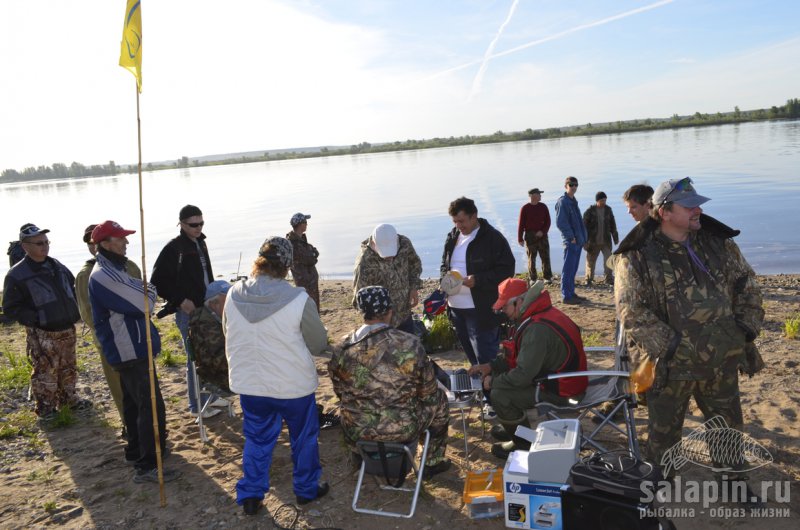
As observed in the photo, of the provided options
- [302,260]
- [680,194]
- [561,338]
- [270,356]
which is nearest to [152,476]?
[270,356]

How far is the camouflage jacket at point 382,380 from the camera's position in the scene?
326cm

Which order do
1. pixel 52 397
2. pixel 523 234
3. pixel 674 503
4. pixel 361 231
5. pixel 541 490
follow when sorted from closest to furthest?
pixel 541 490 < pixel 674 503 < pixel 52 397 < pixel 523 234 < pixel 361 231

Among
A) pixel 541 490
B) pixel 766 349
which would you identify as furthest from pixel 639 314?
pixel 766 349

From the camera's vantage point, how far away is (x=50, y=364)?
5445 mm

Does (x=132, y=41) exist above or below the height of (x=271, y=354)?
above

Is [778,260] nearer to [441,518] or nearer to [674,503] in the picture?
[674,503]

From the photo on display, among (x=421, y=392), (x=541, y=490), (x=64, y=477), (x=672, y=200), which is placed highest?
(x=672, y=200)

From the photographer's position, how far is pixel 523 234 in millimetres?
10406

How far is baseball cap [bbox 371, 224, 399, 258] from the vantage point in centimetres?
487

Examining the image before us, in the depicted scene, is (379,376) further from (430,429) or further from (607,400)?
(607,400)

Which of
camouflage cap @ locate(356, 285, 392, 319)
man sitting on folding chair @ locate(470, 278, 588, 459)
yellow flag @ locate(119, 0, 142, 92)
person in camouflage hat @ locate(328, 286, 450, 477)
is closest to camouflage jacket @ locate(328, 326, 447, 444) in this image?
person in camouflage hat @ locate(328, 286, 450, 477)

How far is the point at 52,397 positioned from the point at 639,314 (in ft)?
17.8

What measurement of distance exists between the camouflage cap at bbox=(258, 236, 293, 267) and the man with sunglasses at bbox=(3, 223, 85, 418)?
9.88 ft

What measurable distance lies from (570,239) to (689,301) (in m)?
5.78
